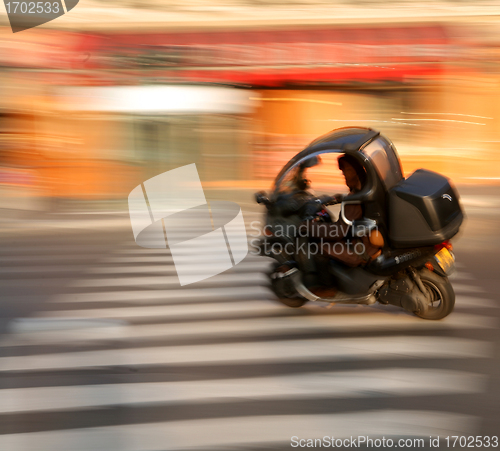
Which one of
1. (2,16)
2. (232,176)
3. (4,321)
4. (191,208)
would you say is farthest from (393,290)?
(2,16)

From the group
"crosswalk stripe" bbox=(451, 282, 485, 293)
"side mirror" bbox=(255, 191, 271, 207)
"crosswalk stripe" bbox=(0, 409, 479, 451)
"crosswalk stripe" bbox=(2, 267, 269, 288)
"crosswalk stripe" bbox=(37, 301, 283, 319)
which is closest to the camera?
"crosswalk stripe" bbox=(0, 409, 479, 451)

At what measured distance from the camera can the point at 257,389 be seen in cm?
401

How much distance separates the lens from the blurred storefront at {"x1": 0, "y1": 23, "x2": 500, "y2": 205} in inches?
524

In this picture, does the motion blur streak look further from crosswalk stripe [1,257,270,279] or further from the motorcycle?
the motorcycle

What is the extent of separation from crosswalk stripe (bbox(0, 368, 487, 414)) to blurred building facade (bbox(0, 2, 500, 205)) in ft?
30.6

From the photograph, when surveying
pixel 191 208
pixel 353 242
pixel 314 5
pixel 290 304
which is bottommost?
pixel 191 208

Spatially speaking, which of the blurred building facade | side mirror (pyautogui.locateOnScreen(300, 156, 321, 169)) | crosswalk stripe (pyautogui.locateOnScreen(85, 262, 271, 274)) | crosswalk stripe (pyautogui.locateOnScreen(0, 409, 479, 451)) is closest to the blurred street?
crosswalk stripe (pyautogui.locateOnScreen(0, 409, 479, 451))

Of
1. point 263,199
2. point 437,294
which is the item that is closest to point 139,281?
point 263,199

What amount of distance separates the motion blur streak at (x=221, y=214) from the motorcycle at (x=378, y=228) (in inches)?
9.4

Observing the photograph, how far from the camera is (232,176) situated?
45.7ft

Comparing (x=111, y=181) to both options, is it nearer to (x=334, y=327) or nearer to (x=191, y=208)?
(x=191, y=208)

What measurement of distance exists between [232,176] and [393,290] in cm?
912

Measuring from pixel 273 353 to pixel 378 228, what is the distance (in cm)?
141

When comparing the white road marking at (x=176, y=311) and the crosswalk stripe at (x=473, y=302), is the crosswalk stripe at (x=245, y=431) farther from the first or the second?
the crosswalk stripe at (x=473, y=302)
